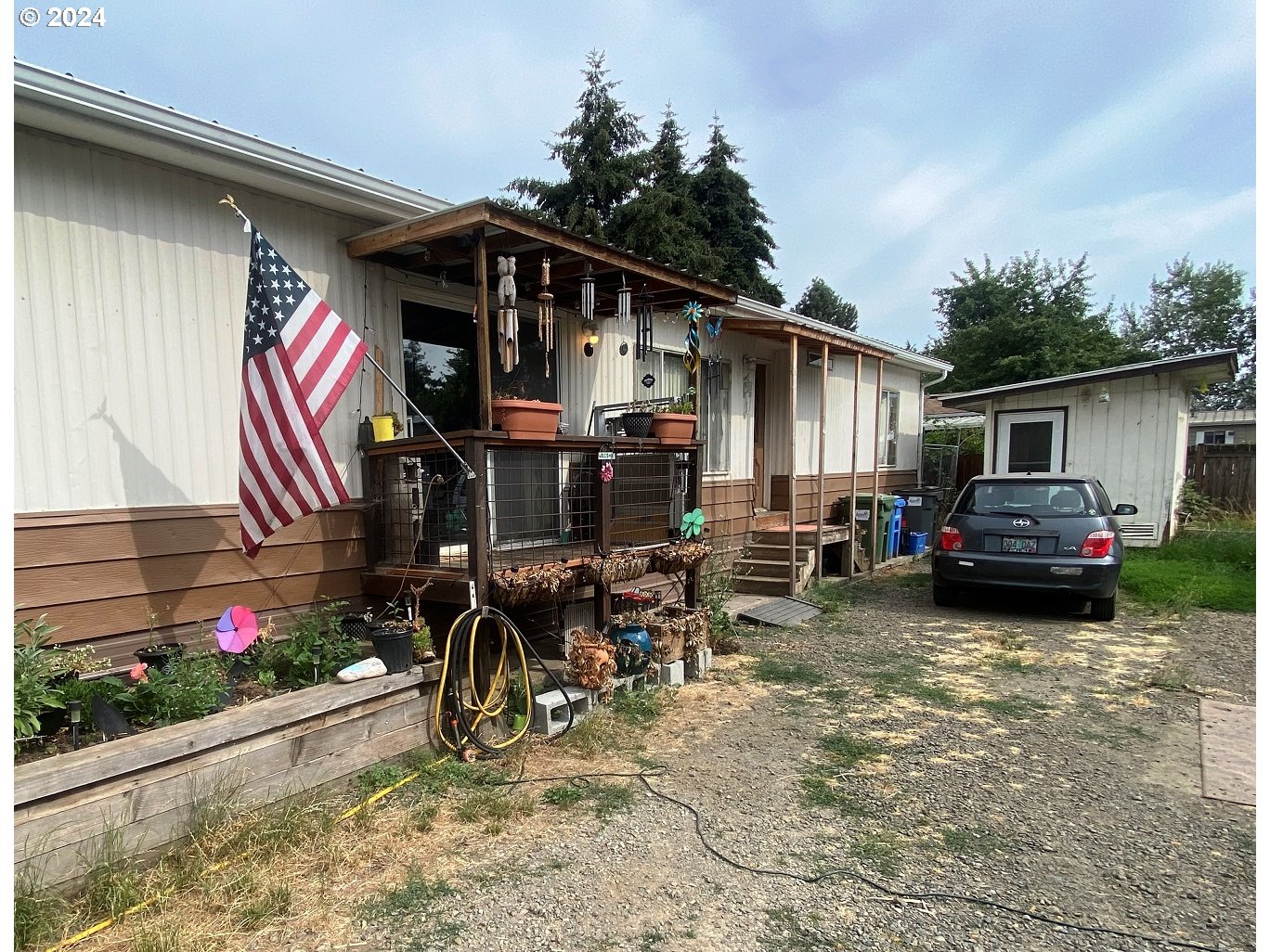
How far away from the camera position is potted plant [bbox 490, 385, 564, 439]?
4547 mm

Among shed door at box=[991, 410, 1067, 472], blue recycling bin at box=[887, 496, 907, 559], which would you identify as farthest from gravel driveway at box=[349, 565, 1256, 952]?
shed door at box=[991, 410, 1067, 472]

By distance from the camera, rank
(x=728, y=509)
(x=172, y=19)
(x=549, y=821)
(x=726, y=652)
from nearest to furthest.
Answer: (x=549, y=821)
(x=172, y=19)
(x=726, y=652)
(x=728, y=509)


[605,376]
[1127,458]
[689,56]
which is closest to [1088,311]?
[1127,458]

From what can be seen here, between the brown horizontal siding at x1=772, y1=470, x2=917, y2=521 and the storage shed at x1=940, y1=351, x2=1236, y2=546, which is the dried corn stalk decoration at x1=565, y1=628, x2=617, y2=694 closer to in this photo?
the brown horizontal siding at x1=772, y1=470, x2=917, y2=521

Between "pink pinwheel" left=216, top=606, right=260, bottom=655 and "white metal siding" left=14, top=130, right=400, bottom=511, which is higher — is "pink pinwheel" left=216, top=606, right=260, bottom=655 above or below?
below

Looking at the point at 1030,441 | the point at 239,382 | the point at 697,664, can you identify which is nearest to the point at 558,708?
the point at 697,664

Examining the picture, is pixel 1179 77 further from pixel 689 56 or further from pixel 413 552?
pixel 413 552

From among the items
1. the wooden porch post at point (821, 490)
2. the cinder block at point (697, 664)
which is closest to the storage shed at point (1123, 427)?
the wooden porch post at point (821, 490)

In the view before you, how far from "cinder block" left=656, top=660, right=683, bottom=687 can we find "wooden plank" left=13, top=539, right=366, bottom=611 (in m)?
2.43

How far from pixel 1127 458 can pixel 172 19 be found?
45.6ft

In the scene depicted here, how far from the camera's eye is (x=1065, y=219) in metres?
24.4

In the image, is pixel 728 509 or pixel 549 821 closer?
pixel 549 821

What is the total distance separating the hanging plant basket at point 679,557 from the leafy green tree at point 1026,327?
19.8 metres

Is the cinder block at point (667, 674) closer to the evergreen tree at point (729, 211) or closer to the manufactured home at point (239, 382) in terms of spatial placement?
the manufactured home at point (239, 382)
